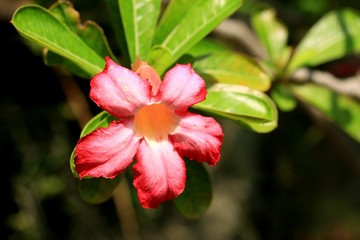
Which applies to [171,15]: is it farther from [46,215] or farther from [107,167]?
[46,215]

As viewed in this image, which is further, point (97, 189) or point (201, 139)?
point (97, 189)

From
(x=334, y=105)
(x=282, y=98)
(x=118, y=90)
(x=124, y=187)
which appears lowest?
(x=124, y=187)

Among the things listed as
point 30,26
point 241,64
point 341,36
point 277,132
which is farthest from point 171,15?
point 277,132

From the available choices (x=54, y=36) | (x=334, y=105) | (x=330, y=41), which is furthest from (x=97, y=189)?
(x=330, y=41)

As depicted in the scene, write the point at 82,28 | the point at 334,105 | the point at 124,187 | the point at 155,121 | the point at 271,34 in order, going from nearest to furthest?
1. the point at 155,121
2. the point at 82,28
3. the point at 334,105
4. the point at 271,34
5. the point at 124,187

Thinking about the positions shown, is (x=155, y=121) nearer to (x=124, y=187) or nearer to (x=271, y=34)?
(x=271, y=34)

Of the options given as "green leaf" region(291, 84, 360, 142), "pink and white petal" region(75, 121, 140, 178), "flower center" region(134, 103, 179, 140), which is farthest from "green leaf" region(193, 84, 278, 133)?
"green leaf" region(291, 84, 360, 142)

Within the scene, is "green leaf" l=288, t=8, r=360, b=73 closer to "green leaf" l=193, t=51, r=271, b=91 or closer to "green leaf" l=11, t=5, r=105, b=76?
"green leaf" l=193, t=51, r=271, b=91
